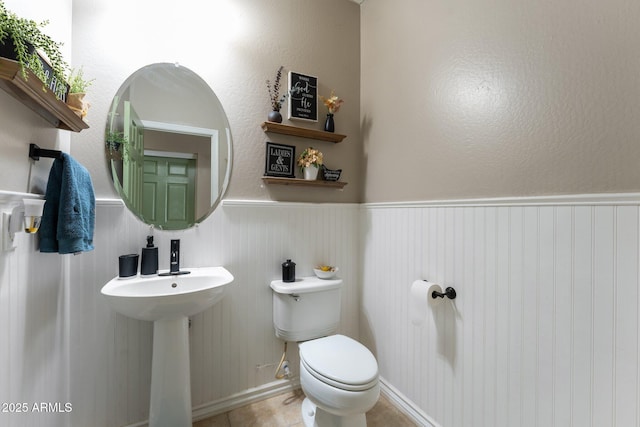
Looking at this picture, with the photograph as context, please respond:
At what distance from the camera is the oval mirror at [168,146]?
Answer: 1.44 m

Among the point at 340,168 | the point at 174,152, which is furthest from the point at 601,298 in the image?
the point at 174,152

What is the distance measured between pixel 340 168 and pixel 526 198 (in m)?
1.19

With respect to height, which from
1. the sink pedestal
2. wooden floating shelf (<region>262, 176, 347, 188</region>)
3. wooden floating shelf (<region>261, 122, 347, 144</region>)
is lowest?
the sink pedestal

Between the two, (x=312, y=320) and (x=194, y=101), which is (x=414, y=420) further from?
(x=194, y=101)

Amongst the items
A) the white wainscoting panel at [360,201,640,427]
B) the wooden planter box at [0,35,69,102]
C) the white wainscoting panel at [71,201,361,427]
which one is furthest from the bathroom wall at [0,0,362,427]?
the white wainscoting panel at [360,201,640,427]

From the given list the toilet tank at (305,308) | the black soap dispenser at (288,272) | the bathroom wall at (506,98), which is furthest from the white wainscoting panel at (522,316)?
the black soap dispenser at (288,272)

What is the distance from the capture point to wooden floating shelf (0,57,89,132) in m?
0.65

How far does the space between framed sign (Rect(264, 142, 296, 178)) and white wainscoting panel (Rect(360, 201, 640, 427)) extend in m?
0.75

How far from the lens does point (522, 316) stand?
1.06 m

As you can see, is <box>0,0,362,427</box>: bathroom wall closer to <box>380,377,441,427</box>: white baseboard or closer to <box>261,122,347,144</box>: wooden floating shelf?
<box>261,122,347,144</box>: wooden floating shelf

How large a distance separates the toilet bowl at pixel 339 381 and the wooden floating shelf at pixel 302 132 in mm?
1299

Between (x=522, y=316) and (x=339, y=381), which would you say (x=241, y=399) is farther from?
(x=522, y=316)

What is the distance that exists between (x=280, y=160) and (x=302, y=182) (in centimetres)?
21

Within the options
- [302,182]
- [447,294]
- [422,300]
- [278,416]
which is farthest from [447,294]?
[278,416]
